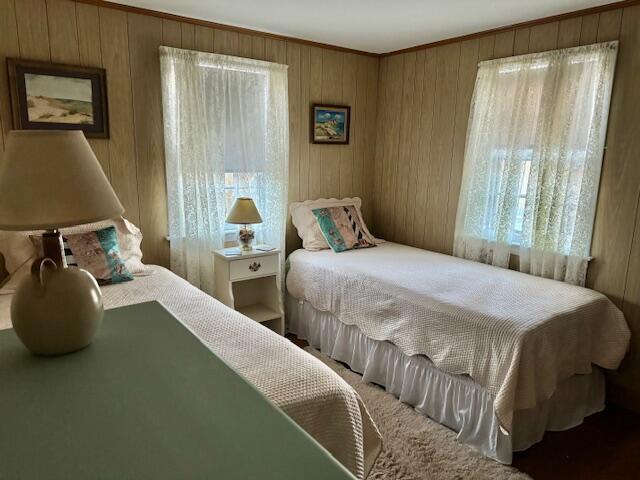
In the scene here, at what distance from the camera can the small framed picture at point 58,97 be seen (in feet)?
8.01

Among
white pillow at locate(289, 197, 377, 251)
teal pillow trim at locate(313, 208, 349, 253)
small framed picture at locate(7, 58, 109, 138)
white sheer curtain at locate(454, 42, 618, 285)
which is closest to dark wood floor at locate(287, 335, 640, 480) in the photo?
white sheer curtain at locate(454, 42, 618, 285)

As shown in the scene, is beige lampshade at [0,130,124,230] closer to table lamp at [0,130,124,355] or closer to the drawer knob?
table lamp at [0,130,124,355]

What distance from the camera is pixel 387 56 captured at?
3832 millimetres

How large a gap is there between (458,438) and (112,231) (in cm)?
219

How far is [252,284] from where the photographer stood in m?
3.45

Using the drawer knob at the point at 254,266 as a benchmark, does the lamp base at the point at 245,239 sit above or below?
above

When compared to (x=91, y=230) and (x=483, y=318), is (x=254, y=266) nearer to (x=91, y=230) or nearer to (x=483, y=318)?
(x=91, y=230)

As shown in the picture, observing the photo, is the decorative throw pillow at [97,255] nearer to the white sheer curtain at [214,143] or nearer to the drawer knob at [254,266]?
the white sheer curtain at [214,143]

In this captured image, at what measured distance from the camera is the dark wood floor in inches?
80.4

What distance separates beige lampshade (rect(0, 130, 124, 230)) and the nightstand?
192 cm

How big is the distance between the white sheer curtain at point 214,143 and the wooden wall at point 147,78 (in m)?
0.10

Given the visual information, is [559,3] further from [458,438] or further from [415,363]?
[458,438]

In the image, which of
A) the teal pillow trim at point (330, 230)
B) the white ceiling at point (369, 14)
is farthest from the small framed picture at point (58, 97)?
the teal pillow trim at point (330, 230)

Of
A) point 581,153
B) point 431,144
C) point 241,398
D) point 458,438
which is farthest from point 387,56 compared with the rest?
point 241,398
